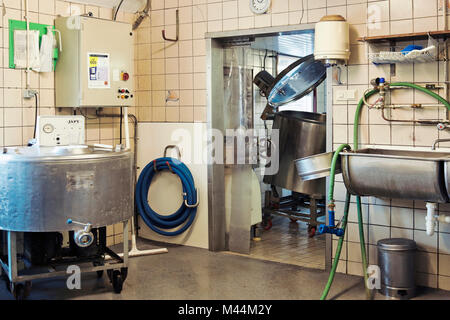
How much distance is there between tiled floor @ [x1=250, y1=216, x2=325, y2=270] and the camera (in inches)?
193

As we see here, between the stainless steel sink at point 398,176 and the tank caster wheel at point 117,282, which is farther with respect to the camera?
the tank caster wheel at point 117,282

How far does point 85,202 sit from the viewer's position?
370 cm

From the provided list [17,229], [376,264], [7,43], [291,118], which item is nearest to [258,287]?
[376,264]

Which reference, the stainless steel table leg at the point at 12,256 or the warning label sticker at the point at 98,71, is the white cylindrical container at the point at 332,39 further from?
the stainless steel table leg at the point at 12,256

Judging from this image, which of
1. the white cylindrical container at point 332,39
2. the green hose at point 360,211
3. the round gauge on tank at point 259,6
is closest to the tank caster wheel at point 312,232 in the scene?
the green hose at point 360,211

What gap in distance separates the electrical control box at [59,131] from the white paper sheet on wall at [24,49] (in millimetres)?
610

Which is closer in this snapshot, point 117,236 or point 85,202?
point 85,202

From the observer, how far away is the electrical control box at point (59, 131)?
4172 millimetres

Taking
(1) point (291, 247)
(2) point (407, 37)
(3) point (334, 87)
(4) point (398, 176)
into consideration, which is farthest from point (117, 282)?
(2) point (407, 37)

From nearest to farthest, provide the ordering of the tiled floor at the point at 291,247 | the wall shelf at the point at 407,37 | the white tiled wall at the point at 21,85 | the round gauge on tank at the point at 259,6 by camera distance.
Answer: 1. the wall shelf at the point at 407,37
2. the white tiled wall at the point at 21,85
3. the round gauge on tank at the point at 259,6
4. the tiled floor at the point at 291,247

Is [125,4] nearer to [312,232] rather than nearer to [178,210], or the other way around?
[178,210]
